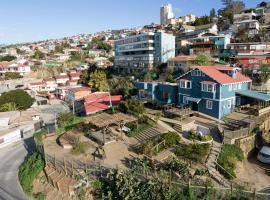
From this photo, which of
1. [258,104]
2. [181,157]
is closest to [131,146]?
[181,157]

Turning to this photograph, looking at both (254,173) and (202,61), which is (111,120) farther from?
(202,61)

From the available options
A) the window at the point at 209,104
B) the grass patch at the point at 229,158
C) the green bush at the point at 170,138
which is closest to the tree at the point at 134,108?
the green bush at the point at 170,138

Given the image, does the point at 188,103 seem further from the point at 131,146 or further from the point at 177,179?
the point at 177,179

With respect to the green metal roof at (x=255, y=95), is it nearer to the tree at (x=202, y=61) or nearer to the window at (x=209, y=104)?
the window at (x=209, y=104)

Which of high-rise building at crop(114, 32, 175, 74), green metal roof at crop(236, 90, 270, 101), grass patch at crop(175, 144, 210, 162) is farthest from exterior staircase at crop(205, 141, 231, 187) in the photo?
high-rise building at crop(114, 32, 175, 74)

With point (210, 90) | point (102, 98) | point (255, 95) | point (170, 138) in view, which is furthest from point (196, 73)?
point (102, 98)

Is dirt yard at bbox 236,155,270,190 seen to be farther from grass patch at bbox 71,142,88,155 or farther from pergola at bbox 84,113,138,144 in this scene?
grass patch at bbox 71,142,88,155
